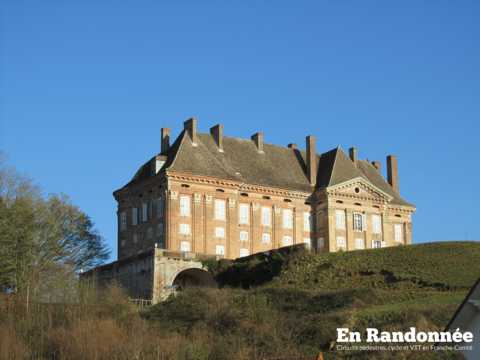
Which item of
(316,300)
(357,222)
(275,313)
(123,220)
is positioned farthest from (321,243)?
(275,313)

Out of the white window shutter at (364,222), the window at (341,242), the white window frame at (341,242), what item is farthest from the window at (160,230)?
the white window shutter at (364,222)

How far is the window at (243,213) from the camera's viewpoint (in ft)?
175

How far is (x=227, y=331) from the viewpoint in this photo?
2734cm

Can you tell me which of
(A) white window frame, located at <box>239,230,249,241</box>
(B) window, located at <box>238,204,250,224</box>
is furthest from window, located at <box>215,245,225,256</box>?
(B) window, located at <box>238,204,250,224</box>

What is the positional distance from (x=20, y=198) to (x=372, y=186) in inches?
1003

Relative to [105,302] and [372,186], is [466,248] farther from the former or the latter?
[372,186]

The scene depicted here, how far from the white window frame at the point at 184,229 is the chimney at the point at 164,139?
23.3ft

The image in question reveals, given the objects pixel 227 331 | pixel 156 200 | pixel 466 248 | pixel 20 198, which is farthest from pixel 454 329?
pixel 156 200

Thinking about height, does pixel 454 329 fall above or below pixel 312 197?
below

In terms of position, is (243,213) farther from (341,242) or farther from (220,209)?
(341,242)

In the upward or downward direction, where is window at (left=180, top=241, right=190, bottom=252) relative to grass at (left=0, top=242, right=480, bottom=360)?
upward

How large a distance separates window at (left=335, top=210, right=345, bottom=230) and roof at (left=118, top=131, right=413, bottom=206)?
214cm

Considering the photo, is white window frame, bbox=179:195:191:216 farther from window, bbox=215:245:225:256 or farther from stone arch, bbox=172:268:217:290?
stone arch, bbox=172:268:217:290

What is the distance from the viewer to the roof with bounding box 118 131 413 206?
171ft
